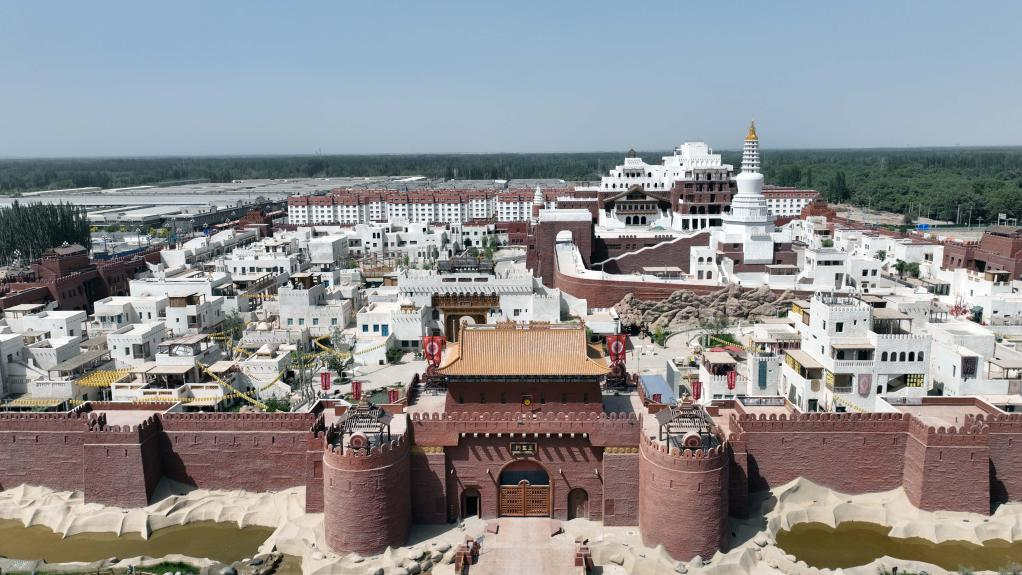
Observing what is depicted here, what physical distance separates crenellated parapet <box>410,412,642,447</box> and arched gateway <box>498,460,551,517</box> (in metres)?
1.98

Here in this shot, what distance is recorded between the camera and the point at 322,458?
2942 cm

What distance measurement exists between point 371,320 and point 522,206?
7686 cm

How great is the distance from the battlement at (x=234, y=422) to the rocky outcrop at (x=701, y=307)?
32106 mm

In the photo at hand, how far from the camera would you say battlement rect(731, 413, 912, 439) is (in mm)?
30375

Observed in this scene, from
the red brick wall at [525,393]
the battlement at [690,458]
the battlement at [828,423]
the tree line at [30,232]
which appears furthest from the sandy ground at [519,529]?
the tree line at [30,232]

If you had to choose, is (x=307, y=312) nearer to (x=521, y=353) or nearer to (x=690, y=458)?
(x=521, y=353)

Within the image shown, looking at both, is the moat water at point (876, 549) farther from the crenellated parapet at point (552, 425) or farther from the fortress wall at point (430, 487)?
the fortress wall at point (430, 487)

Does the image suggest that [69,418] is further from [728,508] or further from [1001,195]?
[1001,195]

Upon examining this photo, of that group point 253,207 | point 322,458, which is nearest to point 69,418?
point 322,458

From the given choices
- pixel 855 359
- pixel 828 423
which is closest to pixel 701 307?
pixel 855 359

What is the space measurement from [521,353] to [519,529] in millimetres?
7210

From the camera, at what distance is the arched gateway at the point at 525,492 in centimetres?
2944

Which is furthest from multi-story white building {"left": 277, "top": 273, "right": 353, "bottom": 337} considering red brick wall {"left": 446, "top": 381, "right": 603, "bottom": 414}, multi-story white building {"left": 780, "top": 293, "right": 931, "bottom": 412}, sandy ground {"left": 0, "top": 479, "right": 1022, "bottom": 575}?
multi-story white building {"left": 780, "top": 293, "right": 931, "bottom": 412}

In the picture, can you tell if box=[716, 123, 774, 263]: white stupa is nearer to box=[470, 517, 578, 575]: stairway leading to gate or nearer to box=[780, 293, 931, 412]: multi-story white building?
box=[780, 293, 931, 412]: multi-story white building
